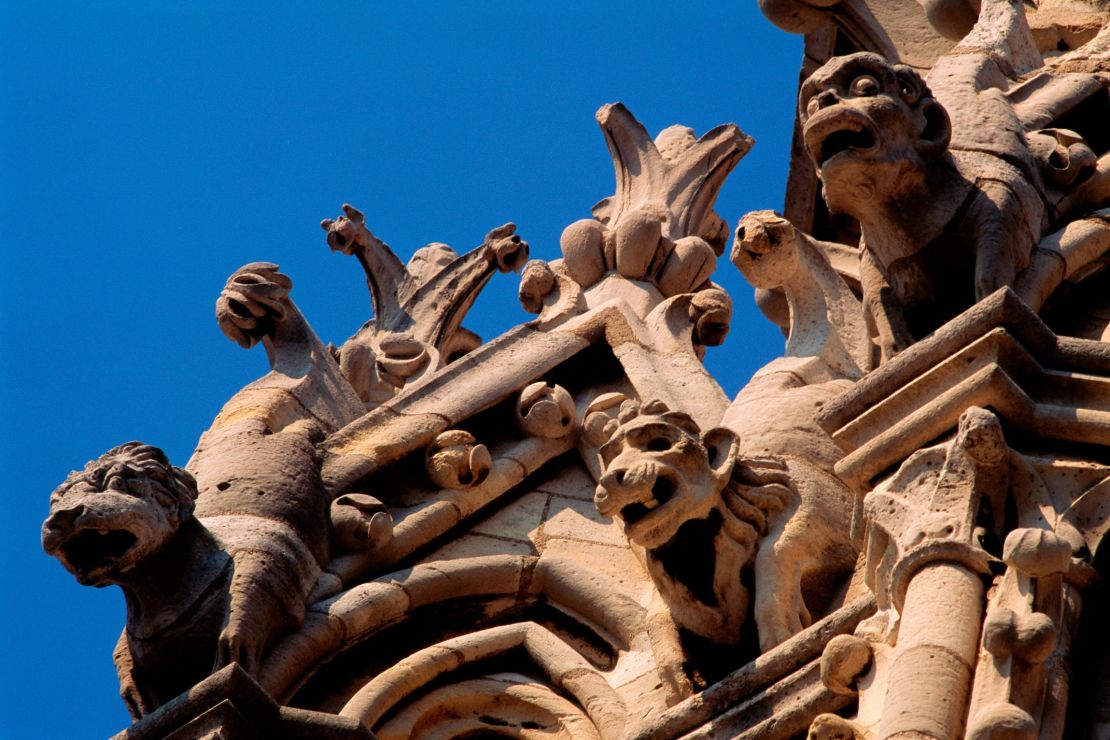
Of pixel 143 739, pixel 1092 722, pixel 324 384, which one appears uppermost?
pixel 324 384

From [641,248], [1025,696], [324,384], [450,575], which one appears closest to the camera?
[1025,696]

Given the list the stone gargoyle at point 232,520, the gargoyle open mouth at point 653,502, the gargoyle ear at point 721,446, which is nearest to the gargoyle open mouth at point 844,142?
the gargoyle ear at point 721,446

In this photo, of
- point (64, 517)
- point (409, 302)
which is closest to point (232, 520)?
point (64, 517)

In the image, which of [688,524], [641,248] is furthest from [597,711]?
[641,248]

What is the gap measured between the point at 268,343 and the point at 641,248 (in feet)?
5.35

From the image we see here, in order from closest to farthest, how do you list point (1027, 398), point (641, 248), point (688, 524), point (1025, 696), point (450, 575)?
point (1025, 696)
point (1027, 398)
point (688, 524)
point (450, 575)
point (641, 248)

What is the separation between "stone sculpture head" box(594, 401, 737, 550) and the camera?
10133mm

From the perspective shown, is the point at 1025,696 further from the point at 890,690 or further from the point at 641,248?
the point at 641,248

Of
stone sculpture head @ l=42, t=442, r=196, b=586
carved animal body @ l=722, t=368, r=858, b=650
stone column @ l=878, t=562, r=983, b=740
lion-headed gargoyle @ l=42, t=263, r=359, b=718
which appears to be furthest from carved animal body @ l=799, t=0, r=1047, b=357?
stone sculpture head @ l=42, t=442, r=196, b=586

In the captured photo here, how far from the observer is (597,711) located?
429 inches

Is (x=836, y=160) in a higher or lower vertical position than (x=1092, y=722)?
higher

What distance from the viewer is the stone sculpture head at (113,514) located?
10.7 m

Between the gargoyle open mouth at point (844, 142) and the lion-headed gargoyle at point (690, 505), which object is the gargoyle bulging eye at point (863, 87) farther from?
the lion-headed gargoyle at point (690, 505)

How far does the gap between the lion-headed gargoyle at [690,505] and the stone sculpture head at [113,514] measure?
146cm
